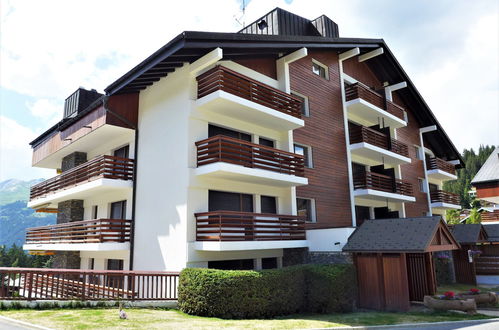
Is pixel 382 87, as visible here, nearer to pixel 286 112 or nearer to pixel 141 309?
pixel 286 112

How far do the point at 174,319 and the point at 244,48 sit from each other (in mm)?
10770

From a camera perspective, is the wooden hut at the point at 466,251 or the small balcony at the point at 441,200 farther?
the small balcony at the point at 441,200

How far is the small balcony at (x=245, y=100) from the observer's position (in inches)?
562

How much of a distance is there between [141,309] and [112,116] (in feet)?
28.5

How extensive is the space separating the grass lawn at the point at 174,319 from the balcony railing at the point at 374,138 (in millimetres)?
10907

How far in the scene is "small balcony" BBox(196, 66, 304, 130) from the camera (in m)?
14.3

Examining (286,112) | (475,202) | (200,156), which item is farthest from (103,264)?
(475,202)

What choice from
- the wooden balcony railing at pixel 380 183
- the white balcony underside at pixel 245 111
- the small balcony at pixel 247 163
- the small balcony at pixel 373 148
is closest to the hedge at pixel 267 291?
the small balcony at pixel 247 163

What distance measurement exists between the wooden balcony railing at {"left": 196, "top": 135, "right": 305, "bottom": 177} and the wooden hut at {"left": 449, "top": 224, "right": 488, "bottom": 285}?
45.0ft

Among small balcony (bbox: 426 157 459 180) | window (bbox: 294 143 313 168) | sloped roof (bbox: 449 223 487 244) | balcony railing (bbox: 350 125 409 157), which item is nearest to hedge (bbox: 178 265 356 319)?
window (bbox: 294 143 313 168)

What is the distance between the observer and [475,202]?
236ft

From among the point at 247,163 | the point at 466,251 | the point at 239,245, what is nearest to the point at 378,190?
the point at 466,251

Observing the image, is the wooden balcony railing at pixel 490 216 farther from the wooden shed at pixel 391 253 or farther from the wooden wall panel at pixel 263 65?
the wooden wall panel at pixel 263 65

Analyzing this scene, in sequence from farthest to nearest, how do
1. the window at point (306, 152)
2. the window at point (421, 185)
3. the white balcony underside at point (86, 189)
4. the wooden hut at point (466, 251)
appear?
1. the window at point (421, 185)
2. the wooden hut at point (466, 251)
3. the window at point (306, 152)
4. the white balcony underside at point (86, 189)
